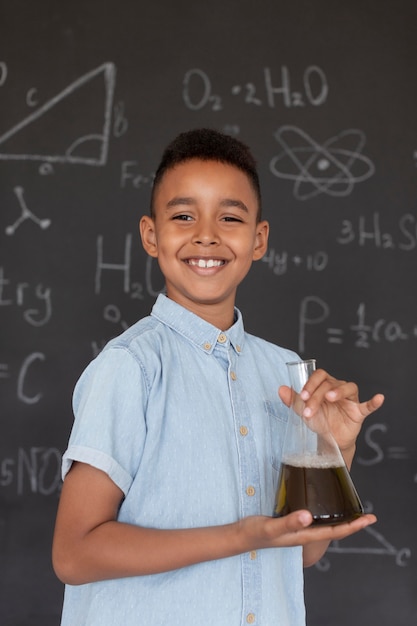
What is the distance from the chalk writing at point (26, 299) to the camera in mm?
2113

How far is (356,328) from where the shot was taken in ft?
7.20

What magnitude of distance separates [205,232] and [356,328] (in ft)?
4.04

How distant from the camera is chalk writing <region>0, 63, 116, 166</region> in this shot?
2150 mm

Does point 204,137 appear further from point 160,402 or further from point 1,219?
point 1,219

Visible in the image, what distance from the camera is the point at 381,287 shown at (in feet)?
7.23

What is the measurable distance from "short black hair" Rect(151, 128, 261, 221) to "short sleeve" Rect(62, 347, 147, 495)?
32cm

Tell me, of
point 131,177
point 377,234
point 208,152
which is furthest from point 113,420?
point 377,234

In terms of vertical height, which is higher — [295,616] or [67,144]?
[67,144]

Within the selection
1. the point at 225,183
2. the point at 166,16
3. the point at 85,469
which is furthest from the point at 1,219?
the point at 85,469

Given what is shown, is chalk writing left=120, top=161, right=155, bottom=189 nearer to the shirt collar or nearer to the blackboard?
the blackboard

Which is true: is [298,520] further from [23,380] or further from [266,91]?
[266,91]

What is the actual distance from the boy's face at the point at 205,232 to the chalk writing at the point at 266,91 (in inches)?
45.7

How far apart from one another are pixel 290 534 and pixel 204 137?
0.60 meters

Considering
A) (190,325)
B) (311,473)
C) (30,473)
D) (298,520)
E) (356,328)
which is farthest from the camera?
(356,328)
